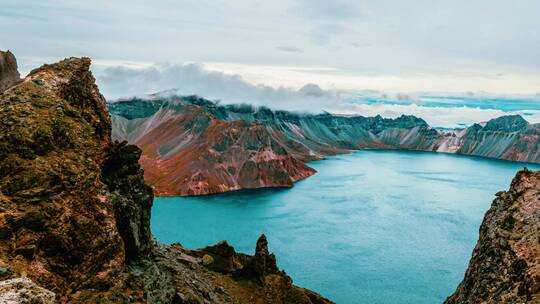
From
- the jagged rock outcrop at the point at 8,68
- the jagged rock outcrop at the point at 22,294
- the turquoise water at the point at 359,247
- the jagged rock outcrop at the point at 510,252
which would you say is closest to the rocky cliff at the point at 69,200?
the jagged rock outcrop at the point at 22,294

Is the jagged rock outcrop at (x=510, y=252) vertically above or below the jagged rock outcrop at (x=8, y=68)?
below

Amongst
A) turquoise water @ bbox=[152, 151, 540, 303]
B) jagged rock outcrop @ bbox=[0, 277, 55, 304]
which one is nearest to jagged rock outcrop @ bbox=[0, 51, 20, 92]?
jagged rock outcrop @ bbox=[0, 277, 55, 304]

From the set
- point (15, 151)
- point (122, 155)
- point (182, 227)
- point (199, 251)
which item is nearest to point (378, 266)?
point (199, 251)

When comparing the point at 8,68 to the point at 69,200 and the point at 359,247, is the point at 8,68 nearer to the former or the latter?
the point at 69,200

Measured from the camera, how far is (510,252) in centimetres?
3678

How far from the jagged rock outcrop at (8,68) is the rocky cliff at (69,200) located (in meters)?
44.0

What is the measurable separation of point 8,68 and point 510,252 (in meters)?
84.5

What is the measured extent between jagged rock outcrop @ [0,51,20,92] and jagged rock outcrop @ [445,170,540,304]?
7859 centimetres

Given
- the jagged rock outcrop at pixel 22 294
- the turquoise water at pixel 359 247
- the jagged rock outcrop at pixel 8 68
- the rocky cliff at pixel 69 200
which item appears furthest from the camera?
the turquoise water at pixel 359 247

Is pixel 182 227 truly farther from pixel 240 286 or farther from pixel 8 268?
pixel 8 268

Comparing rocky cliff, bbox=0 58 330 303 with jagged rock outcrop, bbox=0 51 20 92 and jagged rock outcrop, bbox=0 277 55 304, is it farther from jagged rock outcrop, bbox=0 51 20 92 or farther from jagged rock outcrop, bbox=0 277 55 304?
jagged rock outcrop, bbox=0 51 20 92

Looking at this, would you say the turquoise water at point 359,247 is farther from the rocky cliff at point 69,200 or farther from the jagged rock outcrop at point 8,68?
the jagged rock outcrop at point 8,68

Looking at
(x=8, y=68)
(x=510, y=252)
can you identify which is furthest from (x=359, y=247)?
(x=8, y=68)

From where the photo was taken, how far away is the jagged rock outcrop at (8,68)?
7391 cm
